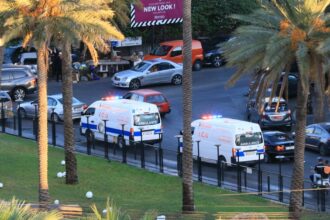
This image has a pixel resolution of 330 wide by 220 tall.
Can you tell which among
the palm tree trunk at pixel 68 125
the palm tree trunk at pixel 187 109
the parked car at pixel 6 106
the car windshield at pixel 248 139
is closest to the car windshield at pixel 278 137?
the car windshield at pixel 248 139

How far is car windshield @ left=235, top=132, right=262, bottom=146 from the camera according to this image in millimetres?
32531

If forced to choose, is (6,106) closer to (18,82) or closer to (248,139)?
(18,82)

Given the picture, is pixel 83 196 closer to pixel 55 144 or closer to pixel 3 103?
pixel 55 144

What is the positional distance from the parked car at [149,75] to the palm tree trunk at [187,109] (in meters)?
26.2

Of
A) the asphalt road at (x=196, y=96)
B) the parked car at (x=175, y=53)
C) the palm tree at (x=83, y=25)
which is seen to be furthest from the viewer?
the parked car at (x=175, y=53)

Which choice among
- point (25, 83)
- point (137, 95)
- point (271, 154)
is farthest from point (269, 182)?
point (25, 83)

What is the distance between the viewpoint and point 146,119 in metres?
36.1

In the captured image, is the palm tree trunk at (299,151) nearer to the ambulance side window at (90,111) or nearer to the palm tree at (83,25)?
the palm tree at (83,25)

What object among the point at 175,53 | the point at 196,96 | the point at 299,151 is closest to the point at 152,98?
the point at 196,96

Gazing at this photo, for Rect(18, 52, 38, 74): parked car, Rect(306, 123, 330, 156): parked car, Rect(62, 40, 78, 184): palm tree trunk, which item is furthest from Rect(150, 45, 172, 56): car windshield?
Rect(62, 40, 78, 184): palm tree trunk

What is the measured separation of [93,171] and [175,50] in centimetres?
2644

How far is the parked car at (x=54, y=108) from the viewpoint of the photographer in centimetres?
4081

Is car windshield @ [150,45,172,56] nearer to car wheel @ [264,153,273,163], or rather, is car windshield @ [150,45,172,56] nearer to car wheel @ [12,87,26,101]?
car wheel @ [12,87,26,101]

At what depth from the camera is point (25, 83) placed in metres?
47.6
